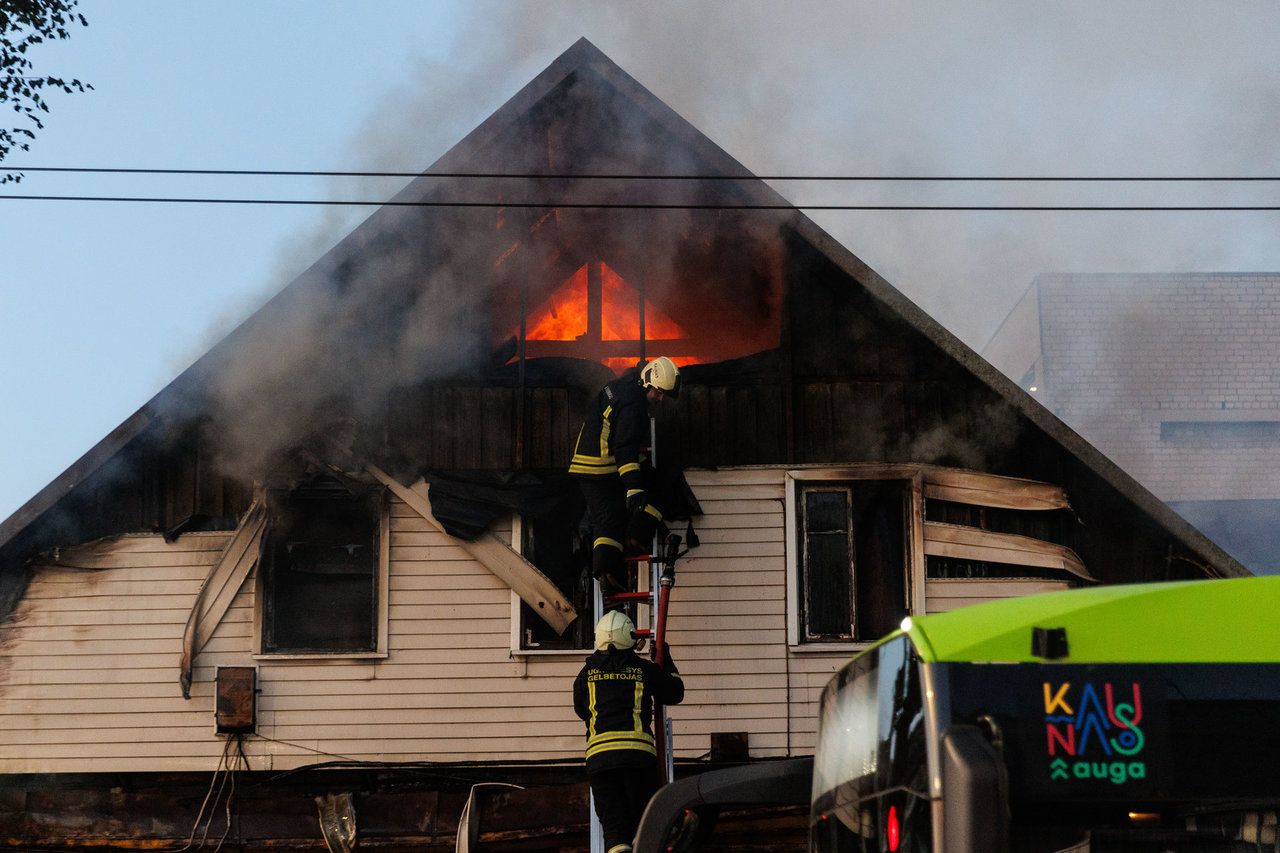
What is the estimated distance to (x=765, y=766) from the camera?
15.6 feet

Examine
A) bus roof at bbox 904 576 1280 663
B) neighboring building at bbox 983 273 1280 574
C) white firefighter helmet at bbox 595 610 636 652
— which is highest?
neighboring building at bbox 983 273 1280 574

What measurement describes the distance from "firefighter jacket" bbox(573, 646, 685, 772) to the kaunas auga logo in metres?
3.89

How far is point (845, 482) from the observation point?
9.77 m

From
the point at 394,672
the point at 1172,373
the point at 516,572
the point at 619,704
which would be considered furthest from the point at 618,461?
the point at 1172,373

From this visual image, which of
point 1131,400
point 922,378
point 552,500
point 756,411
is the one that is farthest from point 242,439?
point 1131,400

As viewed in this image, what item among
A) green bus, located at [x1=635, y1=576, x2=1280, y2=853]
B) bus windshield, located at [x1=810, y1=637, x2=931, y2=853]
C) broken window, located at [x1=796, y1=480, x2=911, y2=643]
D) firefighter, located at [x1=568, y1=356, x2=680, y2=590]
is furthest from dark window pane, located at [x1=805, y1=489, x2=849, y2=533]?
green bus, located at [x1=635, y1=576, x2=1280, y2=853]

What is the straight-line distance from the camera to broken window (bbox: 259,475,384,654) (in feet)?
31.6

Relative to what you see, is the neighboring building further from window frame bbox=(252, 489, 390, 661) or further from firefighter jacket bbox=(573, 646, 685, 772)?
firefighter jacket bbox=(573, 646, 685, 772)

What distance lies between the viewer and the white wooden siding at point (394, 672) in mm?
9477

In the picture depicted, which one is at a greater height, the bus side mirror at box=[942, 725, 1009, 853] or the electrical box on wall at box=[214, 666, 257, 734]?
the bus side mirror at box=[942, 725, 1009, 853]

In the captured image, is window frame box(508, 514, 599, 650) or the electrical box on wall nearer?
the electrical box on wall

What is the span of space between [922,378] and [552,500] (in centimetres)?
313

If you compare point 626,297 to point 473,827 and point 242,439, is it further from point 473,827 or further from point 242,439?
point 473,827

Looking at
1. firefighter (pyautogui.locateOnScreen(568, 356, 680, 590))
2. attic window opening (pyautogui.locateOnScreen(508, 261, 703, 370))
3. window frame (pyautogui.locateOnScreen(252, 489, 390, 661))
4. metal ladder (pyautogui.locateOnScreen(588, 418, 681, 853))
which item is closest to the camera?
metal ladder (pyautogui.locateOnScreen(588, 418, 681, 853))
